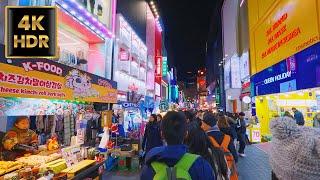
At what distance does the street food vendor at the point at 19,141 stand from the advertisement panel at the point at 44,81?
0.73 meters

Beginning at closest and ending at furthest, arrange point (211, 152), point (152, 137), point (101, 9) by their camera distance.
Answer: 1. point (211, 152)
2. point (152, 137)
3. point (101, 9)

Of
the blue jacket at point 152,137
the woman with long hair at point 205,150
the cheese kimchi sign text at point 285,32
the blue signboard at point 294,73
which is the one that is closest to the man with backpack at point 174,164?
the woman with long hair at point 205,150

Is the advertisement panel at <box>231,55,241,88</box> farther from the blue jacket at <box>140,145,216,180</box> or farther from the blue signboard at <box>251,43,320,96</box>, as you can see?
the blue jacket at <box>140,145,216,180</box>

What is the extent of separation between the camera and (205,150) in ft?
11.4

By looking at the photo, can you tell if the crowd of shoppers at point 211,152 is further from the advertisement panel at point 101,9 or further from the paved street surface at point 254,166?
the advertisement panel at point 101,9

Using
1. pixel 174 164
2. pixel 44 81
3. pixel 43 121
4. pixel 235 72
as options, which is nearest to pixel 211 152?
pixel 174 164

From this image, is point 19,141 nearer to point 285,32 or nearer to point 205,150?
point 205,150

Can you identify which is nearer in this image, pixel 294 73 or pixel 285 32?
pixel 294 73

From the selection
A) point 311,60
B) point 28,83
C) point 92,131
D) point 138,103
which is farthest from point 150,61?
point 28,83

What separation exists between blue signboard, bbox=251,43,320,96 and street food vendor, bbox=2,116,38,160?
592cm

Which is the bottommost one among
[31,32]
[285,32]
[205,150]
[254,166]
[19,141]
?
[254,166]

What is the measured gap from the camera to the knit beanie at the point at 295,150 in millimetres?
3287

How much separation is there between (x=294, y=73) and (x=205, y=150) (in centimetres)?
579

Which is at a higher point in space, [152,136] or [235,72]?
[235,72]
